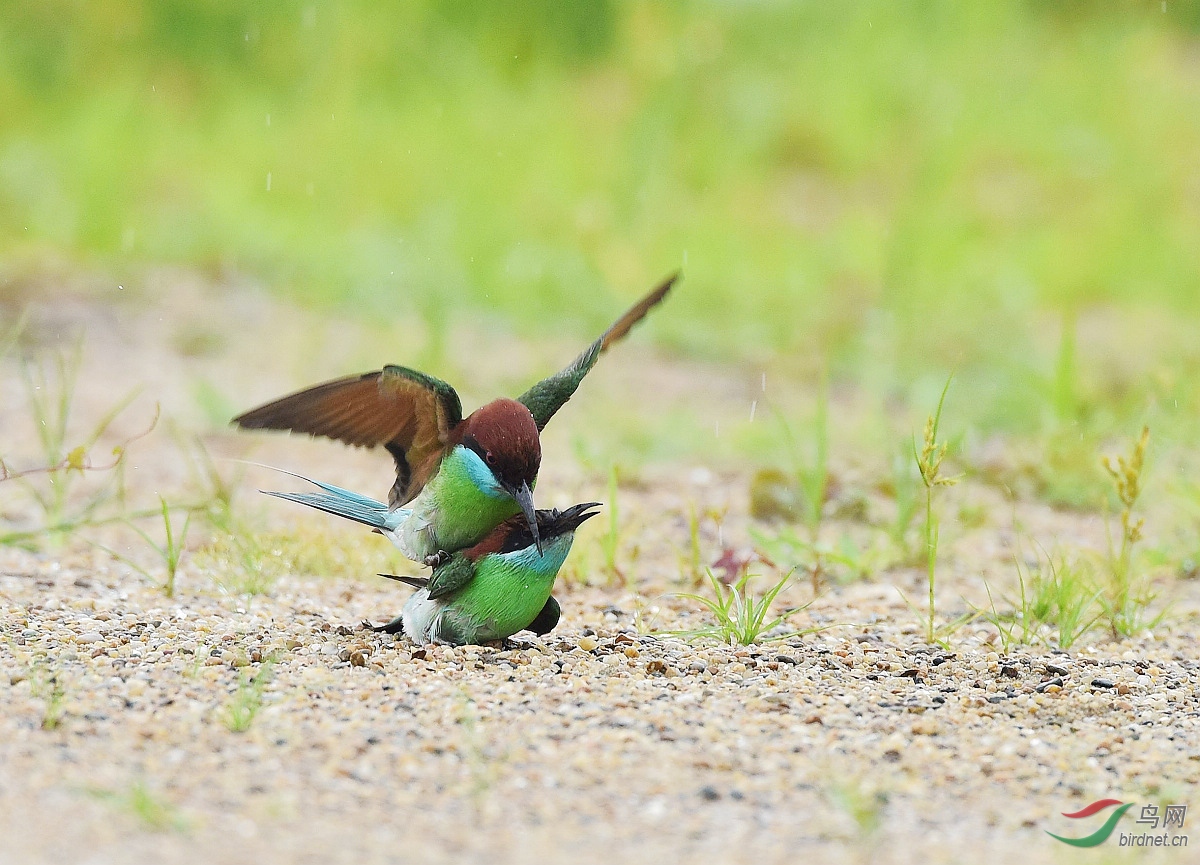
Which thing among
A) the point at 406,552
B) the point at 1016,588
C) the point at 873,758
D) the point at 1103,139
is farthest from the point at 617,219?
the point at 873,758

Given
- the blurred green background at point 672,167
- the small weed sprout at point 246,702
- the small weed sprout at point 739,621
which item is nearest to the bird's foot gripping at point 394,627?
the small weed sprout at point 246,702

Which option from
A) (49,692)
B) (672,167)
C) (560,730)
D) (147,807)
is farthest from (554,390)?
(672,167)

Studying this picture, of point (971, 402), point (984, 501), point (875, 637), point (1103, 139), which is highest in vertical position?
point (1103, 139)

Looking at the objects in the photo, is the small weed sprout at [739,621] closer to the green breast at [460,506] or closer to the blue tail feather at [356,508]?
the green breast at [460,506]

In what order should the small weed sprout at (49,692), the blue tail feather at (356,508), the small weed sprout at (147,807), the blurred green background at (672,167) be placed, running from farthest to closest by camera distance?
the blurred green background at (672,167) < the blue tail feather at (356,508) < the small weed sprout at (49,692) < the small weed sprout at (147,807)

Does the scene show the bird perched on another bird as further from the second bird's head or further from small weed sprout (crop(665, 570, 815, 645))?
small weed sprout (crop(665, 570, 815, 645))

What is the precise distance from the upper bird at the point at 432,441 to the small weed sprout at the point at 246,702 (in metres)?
0.47

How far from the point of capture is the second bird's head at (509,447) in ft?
9.41

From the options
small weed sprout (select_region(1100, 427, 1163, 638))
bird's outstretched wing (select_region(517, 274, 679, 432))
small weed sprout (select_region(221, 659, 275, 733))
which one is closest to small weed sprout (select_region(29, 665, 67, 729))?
small weed sprout (select_region(221, 659, 275, 733))

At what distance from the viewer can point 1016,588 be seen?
13.4 ft

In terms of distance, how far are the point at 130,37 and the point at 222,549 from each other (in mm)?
7907

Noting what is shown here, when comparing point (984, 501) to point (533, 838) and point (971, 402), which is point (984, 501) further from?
point (533, 838)

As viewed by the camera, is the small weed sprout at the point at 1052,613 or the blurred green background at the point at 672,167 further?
the blurred green background at the point at 672,167

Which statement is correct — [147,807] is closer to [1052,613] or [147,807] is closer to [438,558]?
[438,558]
